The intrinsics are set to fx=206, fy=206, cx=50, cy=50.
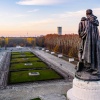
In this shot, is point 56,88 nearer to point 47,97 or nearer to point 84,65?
point 47,97

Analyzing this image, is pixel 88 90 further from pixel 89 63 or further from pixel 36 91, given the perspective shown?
pixel 36 91

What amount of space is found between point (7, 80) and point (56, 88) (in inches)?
226

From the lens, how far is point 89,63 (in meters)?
8.32

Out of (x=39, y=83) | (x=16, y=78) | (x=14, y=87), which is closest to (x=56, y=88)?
(x=39, y=83)

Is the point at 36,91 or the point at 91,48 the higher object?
the point at 91,48

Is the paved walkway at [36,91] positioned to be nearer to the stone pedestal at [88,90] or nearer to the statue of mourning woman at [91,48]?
the stone pedestal at [88,90]

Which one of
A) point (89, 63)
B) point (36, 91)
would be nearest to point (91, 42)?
point (89, 63)

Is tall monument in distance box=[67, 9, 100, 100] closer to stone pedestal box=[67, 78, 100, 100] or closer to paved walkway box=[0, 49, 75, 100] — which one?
stone pedestal box=[67, 78, 100, 100]

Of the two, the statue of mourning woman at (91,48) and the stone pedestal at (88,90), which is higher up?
the statue of mourning woman at (91,48)

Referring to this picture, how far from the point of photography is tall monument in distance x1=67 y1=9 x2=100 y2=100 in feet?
26.7

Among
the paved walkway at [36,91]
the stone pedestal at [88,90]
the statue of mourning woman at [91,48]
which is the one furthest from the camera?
the paved walkway at [36,91]

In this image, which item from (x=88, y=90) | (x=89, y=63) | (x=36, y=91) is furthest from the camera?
(x=36, y=91)

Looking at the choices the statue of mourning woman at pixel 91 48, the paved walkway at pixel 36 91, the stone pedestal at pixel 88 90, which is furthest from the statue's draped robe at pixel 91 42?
the paved walkway at pixel 36 91

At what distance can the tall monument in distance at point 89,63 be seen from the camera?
320 inches
